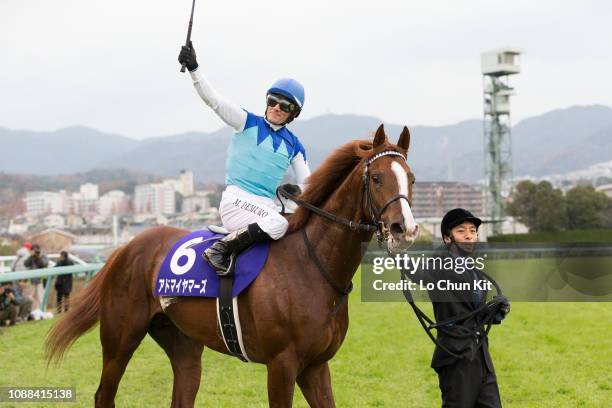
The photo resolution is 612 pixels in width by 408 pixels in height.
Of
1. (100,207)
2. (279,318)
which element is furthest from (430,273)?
(100,207)

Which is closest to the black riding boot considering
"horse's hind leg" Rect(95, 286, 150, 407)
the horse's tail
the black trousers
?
"horse's hind leg" Rect(95, 286, 150, 407)

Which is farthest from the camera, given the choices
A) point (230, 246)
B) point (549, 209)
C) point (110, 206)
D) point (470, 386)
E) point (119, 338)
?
point (110, 206)

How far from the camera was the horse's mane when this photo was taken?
4121 millimetres

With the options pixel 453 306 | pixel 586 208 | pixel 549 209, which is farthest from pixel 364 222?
pixel 549 209

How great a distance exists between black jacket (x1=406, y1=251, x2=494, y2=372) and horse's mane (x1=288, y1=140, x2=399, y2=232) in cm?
66

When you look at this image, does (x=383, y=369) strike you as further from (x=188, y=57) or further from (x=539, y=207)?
(x=539, y=207)

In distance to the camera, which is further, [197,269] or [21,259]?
[21,259]

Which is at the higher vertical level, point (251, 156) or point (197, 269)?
point (251, 156)

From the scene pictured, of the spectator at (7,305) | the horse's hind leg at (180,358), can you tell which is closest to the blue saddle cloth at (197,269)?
the horse's hind leg at (180,358)

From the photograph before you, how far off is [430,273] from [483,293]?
33 centimetres

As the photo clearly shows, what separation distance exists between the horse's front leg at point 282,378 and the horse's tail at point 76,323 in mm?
1975

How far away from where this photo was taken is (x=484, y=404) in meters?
3.93

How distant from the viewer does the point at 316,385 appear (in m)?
4.25

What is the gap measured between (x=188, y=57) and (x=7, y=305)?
8.76 metres
